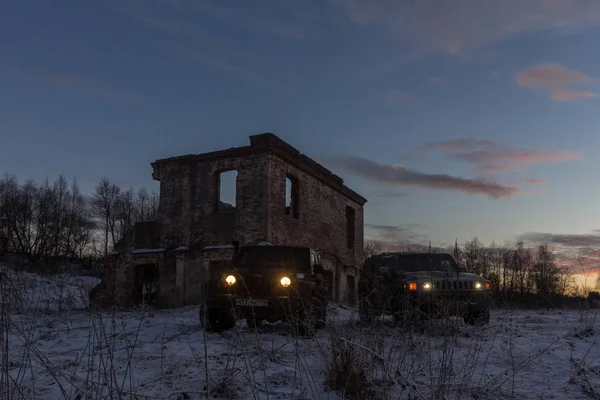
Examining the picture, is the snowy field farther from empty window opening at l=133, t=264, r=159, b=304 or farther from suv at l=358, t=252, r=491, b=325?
empty window opening at l=133, t=264, r=159, b=304

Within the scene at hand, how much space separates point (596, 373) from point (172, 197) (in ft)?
57.3

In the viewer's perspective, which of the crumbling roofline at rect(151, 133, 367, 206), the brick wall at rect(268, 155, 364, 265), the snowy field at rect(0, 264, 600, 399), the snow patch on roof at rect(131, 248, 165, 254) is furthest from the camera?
the snow patch on roof at rect(131, 248, 165, 254)

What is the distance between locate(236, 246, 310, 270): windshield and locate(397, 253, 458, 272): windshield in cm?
225

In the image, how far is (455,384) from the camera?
3953 millimetres

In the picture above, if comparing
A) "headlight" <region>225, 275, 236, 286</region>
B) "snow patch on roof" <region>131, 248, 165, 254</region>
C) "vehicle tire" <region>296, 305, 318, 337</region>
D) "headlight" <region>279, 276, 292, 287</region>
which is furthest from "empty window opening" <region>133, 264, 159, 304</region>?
"vehicle tire" <region>296, 305, 318, 337</region>

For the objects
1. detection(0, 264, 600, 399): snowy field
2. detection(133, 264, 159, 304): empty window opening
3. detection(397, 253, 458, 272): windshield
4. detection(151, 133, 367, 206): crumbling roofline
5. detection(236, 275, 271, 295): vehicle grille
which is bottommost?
detection(133, 264, 159, 304): empty window opening

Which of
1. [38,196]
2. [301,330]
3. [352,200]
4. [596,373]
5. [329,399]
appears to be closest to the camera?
[329,399]

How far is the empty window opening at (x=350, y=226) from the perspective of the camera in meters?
26.2

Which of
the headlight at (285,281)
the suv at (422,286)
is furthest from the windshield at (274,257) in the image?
the suv at (422,286)

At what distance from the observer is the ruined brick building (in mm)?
18156

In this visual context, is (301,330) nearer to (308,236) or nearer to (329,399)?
(329,399)

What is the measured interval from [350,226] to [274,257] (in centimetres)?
1745

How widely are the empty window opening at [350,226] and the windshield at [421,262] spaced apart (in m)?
15.5

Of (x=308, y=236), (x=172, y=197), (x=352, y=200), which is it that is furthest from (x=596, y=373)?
(x=352, y=200)
